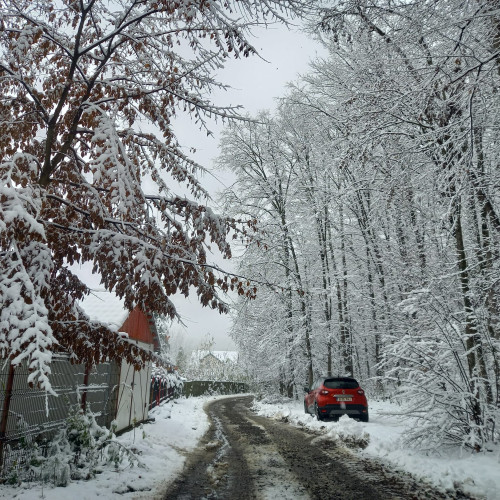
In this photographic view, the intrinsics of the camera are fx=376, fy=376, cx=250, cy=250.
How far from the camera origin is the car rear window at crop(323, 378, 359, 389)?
489 inches

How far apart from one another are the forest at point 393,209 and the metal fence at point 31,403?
417cm

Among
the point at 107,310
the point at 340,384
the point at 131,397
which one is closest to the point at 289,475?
the point at 340,384

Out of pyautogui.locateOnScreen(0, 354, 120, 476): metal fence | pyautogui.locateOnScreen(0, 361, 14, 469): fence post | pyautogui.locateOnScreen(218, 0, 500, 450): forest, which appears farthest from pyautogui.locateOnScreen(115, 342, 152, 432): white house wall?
pyautogui.locateOnScreen(218, 0, 500, 450): forest

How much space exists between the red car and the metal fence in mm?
7169

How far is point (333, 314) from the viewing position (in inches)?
818

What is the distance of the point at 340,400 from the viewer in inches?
480

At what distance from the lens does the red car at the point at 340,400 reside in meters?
11.9

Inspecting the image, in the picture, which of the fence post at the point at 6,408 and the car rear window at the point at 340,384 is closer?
the fence post at the point at 6,408

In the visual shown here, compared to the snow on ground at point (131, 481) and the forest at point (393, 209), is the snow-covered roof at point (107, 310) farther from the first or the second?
the forest at point (393, 209)

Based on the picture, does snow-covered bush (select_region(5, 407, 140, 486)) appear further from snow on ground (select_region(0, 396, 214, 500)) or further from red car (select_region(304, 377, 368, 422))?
red car (select_region(304, 377, 368, 422))

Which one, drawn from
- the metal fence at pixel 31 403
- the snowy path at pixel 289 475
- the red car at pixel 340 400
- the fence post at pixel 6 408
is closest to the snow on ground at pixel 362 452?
the snowy path at pixel 289 475

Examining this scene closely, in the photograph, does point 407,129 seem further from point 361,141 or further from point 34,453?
point 34,453

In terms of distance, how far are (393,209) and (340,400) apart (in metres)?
6.31

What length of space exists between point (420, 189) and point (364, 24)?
12.2 feet
